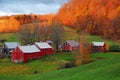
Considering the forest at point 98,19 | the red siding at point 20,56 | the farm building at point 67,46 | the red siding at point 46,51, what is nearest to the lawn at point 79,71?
the red siding at point 20,56

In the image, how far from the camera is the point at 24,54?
8600cm

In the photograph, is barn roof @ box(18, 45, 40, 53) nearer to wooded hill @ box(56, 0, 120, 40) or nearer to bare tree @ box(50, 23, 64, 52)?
bare tree @ box(50, 23, 64, 52)

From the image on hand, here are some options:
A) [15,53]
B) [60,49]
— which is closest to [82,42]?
[15,53]

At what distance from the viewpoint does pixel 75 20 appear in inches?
7352

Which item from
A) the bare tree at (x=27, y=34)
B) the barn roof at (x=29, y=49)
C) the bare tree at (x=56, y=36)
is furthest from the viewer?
the bare tree at (x=27, y=34)

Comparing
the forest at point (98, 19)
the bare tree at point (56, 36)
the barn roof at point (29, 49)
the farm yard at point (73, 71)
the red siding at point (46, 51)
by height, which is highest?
the forest at point (98, 19)

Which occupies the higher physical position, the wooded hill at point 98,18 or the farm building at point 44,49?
the wooded hill at point 98,18

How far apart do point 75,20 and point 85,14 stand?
7405 mm

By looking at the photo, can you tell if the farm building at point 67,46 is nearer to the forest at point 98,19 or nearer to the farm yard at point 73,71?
the farm yard at point 73,71

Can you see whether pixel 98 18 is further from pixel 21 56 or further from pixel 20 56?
pixel 21 56

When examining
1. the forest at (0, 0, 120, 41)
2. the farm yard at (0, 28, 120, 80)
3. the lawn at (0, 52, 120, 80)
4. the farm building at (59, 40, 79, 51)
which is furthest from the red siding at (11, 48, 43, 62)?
the forest at (0, 0, 120, 41)

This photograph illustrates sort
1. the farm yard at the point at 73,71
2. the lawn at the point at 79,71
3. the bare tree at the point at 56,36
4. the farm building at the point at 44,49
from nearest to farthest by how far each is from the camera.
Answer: the lawn at the point at 79,71 → the farm yard at the point at 73,71 → the farm building at the point at 44,49 → the bare tree at the point at 56,36

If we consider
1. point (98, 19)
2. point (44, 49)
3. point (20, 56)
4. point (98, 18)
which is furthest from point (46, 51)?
point (98, 18)

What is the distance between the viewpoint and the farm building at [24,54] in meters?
85.8
